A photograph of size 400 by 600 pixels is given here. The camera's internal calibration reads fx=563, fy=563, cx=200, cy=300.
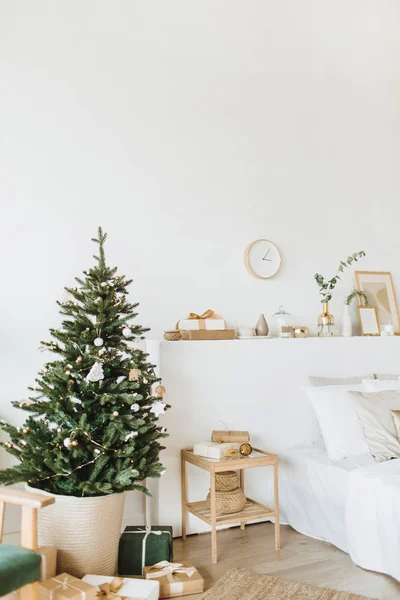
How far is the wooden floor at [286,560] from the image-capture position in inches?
106

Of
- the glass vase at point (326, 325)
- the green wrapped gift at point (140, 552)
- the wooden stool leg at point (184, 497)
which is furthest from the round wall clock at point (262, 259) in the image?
the green wrapped gift at point (140, 552)

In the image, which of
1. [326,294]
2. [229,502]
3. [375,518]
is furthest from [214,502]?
[326,294]

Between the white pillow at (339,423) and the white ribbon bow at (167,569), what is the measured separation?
3.71ft

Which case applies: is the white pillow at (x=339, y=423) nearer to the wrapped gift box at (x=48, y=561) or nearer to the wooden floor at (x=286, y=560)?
the wooden floor at (x=286, y=560)

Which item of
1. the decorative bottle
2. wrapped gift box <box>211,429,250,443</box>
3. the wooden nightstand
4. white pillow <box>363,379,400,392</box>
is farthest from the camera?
the decorative bottle

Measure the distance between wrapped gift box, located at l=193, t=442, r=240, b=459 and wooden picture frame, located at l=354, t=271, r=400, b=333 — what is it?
1944mm

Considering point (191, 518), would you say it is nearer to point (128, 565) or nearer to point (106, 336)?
point (128, 565)

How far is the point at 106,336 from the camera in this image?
279 cm

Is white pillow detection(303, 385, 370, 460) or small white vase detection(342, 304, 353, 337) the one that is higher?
small white vase detection(342, 304, 353, 337)

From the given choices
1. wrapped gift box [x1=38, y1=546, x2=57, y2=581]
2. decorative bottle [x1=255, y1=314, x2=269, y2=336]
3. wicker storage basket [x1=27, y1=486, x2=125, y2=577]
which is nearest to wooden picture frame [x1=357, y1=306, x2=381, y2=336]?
decorative bottle [x1=255, y1=314, x2=269, y2=336]

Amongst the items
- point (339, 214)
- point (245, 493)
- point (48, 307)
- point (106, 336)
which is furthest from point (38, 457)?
point (339, 214)

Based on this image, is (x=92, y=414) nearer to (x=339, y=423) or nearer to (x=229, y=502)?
(x=229, y=502)

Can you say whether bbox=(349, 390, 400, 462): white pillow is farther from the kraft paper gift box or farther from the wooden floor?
the kraft paper gift box

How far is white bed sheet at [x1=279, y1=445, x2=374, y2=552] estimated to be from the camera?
3.15 meters
